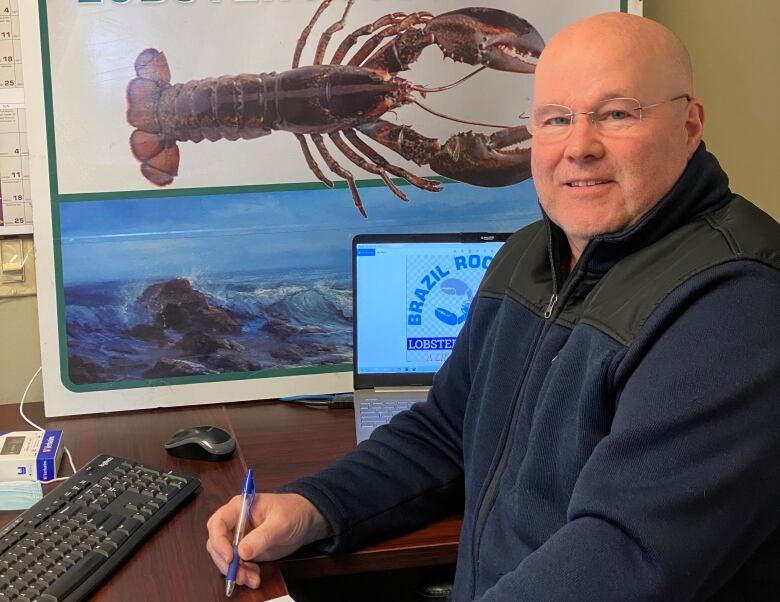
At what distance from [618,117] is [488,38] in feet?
2.86

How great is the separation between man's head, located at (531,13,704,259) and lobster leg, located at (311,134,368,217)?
0.77 metres

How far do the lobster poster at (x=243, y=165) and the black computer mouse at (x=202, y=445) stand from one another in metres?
0.30

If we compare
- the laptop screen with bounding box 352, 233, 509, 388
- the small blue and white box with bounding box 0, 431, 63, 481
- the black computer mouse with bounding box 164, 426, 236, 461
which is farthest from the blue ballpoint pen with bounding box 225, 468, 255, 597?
the laptop screen with bounding box 352, 233, 509, 388

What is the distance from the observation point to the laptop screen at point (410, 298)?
67.5 inches

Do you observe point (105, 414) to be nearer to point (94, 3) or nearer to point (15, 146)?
point (15, 146)

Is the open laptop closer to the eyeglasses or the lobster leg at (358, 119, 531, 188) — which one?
the lobster leg at (358, 119, 531, 188)

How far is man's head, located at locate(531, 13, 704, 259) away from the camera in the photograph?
108 cm

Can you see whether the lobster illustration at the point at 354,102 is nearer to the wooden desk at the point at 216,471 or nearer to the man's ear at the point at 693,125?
the wooden desk at the point at 216,471

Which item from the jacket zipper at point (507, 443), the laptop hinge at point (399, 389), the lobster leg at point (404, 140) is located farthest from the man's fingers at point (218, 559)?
the lobster leg at point (404, 140)

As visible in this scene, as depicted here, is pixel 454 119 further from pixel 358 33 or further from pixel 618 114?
pixel 618 114

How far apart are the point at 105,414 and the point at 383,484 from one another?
724mm

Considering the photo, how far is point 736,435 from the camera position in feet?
2.85

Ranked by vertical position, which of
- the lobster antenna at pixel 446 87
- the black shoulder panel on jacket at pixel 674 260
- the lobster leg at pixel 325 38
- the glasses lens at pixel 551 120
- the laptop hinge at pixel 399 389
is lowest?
the laptop hinge at pixel 399 389

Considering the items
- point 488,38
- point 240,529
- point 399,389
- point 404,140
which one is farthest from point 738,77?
point 240,529
